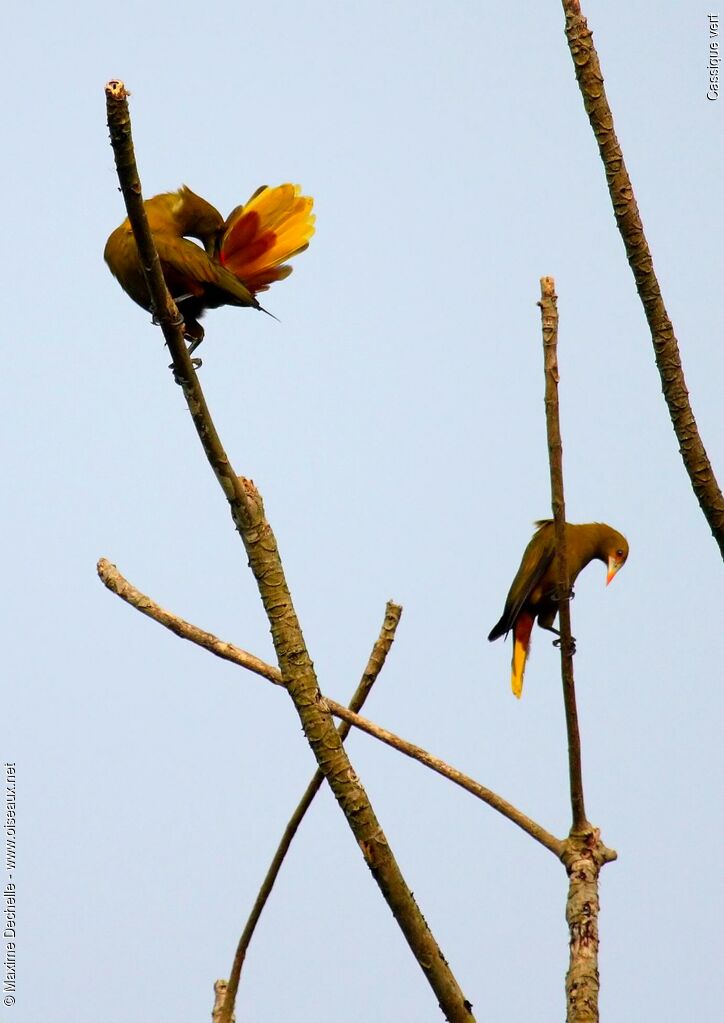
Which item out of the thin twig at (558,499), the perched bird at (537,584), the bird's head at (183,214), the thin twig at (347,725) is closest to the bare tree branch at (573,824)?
the thin twig at (558,499)

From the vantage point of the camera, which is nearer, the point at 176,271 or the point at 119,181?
the point at 119,181

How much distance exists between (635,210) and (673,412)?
0.39 meters

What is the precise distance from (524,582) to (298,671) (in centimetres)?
177

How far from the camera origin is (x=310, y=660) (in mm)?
2367

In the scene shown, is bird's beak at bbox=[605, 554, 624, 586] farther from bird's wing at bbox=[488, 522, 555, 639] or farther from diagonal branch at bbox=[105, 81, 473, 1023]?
diagonal branch at bbox=[105, 81, 473, 1023]

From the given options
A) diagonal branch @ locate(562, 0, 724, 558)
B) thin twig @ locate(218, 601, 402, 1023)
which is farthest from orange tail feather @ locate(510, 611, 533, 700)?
diagonal branch @ locate(562, 0, 724, 558)

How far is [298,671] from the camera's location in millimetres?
2342

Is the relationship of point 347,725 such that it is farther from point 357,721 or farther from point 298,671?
point 298,671

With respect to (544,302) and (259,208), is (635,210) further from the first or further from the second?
(259,208)

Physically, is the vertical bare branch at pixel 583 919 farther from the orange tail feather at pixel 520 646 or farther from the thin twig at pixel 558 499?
the orange tail feather at pixel 520 646

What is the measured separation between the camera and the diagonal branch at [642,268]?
2.26m

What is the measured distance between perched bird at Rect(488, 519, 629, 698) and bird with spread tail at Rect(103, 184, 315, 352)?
1.29 m

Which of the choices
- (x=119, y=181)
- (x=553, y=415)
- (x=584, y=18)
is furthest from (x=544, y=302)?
(x=119, y=181)

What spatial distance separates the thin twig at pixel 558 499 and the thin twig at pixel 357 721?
170 millimetres
